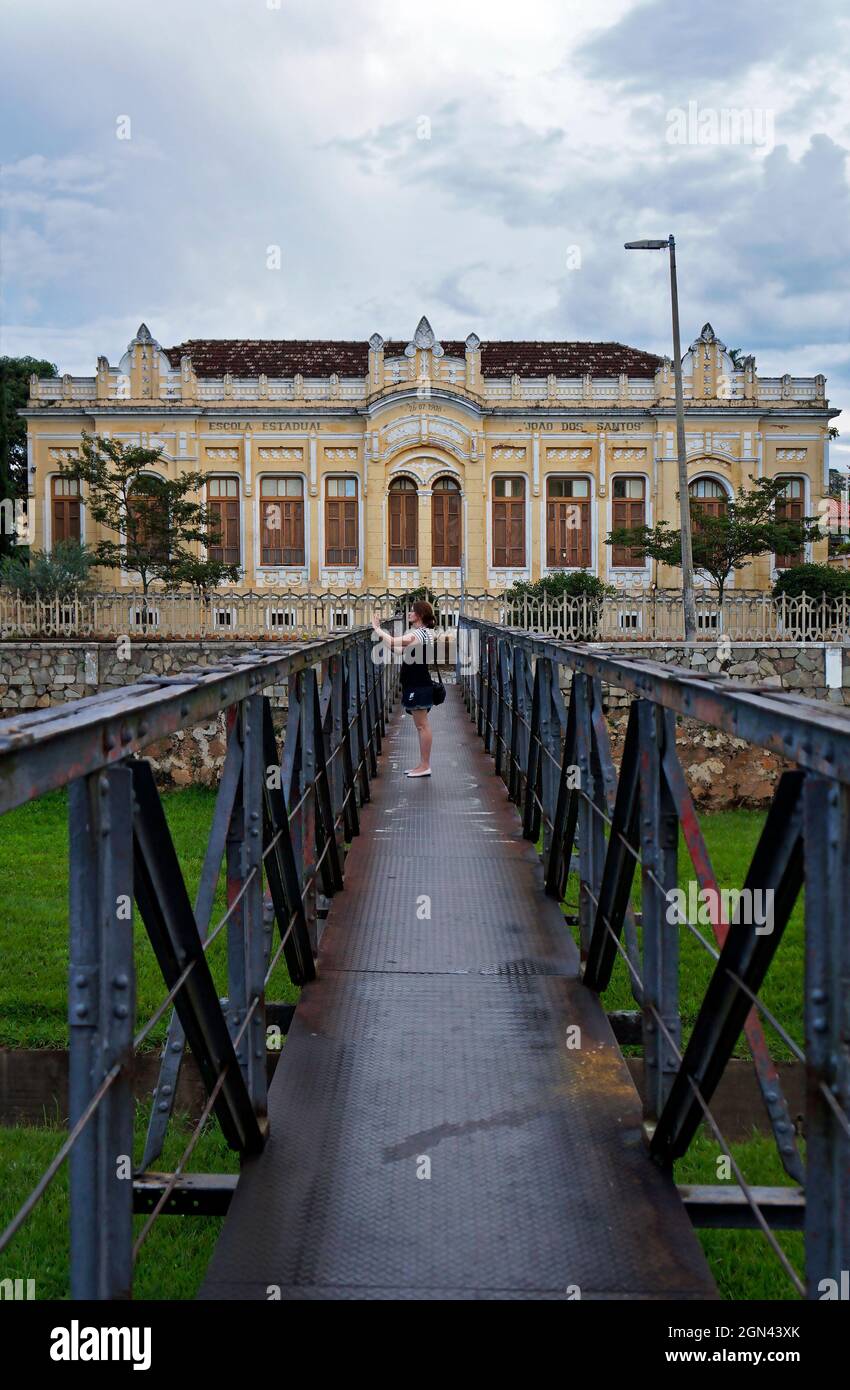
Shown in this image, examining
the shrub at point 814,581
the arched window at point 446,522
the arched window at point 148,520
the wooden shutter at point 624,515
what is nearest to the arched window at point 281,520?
the arched window at point 446,522

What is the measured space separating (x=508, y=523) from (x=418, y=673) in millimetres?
24180

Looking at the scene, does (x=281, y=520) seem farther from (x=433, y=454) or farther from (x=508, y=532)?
(x=508, y=532)

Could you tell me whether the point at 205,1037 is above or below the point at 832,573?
below

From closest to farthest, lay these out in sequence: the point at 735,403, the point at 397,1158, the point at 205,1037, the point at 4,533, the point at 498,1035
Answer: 1. the point at 205,1037
2. the point at 397,1158
3. the point at 498,1035
4. the point at 735,403
5. the point at 4,533

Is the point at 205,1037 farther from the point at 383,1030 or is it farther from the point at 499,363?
the point at 499,363

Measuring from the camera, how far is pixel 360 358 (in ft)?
113


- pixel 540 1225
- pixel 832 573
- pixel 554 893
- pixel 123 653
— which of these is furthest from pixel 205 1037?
pixel 832 573

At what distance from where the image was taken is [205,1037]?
283 cm

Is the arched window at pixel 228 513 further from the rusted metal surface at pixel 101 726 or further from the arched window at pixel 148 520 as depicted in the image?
the rusted metal surface at pixel 101 726

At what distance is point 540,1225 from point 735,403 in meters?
31.8

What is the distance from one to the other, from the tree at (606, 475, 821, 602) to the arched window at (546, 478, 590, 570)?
5.59 metres

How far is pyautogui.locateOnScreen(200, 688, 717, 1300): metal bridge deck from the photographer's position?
272 centimetres

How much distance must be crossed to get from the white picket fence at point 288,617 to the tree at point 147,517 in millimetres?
6118

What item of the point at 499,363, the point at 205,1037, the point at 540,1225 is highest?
the point at 499,363
